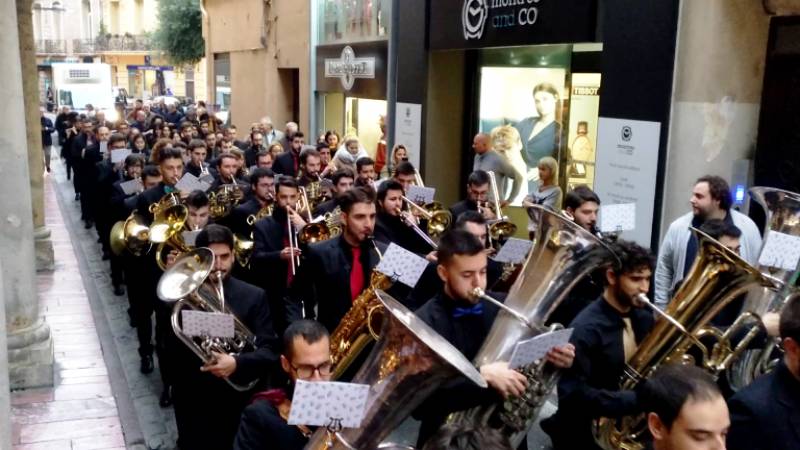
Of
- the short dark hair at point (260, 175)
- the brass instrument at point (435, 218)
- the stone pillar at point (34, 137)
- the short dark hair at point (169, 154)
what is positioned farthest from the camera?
the stone pillar at point (34, 137)

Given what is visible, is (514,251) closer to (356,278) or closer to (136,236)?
(356,278)

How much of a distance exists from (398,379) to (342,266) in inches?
95.2

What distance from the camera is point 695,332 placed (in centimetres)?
405

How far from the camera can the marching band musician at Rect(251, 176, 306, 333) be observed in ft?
22.9

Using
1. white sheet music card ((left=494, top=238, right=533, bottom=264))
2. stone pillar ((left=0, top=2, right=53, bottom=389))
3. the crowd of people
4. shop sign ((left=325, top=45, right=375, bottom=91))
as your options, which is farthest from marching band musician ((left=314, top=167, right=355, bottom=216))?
shop sign ((left=325, top=45, right=375, bottom=91))

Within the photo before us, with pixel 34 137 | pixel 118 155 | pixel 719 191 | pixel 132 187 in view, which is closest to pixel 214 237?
pixel 719 191

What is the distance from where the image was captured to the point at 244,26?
26.3m

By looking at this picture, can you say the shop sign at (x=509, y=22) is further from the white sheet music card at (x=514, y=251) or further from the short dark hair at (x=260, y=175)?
the white sheet music card at (x=514, y=251)

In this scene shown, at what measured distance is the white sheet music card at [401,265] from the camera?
4871 mm

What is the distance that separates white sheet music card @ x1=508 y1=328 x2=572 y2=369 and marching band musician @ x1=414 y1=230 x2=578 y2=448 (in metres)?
0.15

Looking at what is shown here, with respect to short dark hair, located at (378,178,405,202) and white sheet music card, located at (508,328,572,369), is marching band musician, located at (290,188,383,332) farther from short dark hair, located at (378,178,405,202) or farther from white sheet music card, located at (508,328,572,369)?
white sheet music card, located at (508,328,572,369)

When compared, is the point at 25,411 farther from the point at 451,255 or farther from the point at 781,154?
the point at 781,154

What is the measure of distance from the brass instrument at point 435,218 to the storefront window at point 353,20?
8.03 m

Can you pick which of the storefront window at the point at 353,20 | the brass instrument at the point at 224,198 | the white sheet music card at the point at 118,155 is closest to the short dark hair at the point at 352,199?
the brass instrument at the point at 224,198
